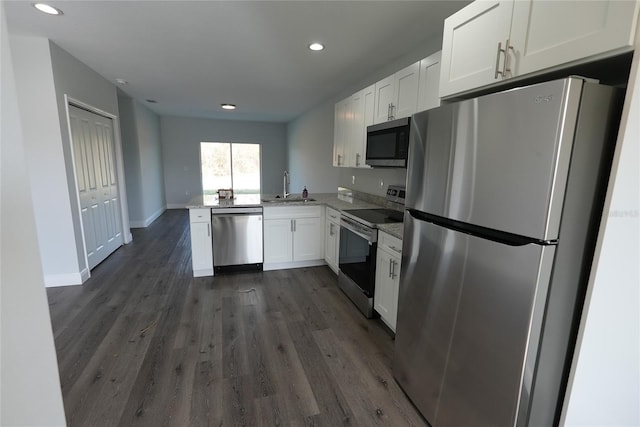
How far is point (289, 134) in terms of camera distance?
325 inches

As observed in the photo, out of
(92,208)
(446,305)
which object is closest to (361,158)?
(446,305)

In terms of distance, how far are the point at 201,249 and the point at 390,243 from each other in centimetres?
234

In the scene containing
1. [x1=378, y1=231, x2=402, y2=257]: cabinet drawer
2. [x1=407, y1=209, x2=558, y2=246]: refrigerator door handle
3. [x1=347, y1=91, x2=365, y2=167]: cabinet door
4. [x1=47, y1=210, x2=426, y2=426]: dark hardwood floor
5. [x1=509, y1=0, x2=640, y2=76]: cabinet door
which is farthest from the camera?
[x1=347, y1=91, x2=365, y2=167]: cabinet door

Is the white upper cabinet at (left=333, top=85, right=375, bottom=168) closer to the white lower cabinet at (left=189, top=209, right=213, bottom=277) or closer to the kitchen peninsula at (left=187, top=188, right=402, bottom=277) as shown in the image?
the kitchen peninsula at (left=187, top=188, right=402, bottom=277)

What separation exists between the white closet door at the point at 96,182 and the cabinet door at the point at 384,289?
11.5ft

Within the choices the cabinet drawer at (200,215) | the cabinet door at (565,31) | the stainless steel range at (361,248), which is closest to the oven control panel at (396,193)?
the stainless steel range at (361,248)

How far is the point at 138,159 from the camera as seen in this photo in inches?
227

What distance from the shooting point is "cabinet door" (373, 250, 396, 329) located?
2.27 meters

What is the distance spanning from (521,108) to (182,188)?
27.7ft

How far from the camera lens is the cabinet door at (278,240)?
3.63m

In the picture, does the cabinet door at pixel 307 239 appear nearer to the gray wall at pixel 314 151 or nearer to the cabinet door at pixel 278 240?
the cabinet door at pixel 278 240

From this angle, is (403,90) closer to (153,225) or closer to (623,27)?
(623,27)

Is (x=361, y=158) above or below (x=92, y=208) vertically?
above

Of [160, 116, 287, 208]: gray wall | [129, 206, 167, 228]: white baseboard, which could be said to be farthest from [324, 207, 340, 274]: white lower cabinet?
[160, 116, 287, 208]: gray wall
